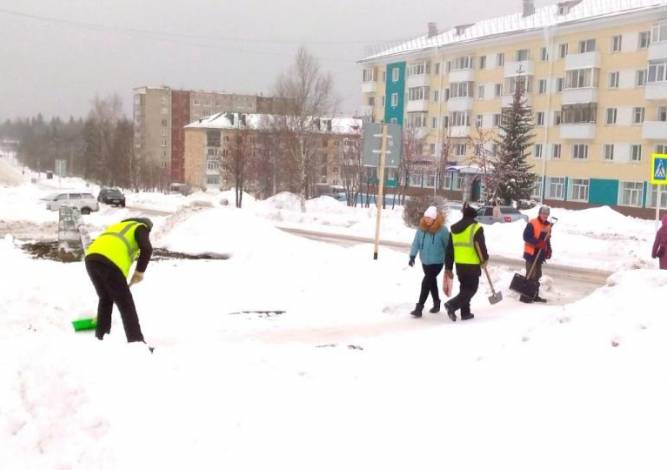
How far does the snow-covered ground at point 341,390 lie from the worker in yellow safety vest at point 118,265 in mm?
682

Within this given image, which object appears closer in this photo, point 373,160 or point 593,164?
point 373,160

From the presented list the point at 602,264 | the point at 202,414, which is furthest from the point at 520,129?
the point at 202,414

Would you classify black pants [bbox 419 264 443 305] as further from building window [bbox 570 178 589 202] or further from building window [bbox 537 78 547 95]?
building window [bbox 537 78 547 95]

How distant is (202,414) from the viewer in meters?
4.48

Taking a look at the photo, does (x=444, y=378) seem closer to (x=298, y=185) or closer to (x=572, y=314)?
(x=572, y=314)

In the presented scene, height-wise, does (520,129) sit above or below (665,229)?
above

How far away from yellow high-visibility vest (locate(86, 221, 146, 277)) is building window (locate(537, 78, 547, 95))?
50.5 meters

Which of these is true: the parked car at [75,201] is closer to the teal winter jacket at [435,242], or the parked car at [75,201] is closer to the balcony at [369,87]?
the teal winter jacket at [435,242]

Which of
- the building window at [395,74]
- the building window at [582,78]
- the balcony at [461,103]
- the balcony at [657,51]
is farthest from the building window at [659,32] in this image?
the building window at [395,74]

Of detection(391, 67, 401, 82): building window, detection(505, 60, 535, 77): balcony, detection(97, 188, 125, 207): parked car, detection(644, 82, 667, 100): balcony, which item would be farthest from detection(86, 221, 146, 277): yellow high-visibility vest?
detection(391, 67, 401, 82): building window

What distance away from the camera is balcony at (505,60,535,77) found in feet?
174

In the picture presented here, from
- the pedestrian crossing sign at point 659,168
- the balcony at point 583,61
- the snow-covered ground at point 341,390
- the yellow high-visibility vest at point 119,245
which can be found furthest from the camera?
the balcony at point 583,61

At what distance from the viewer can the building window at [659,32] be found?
4319cm

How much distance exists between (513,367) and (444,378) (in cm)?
59
